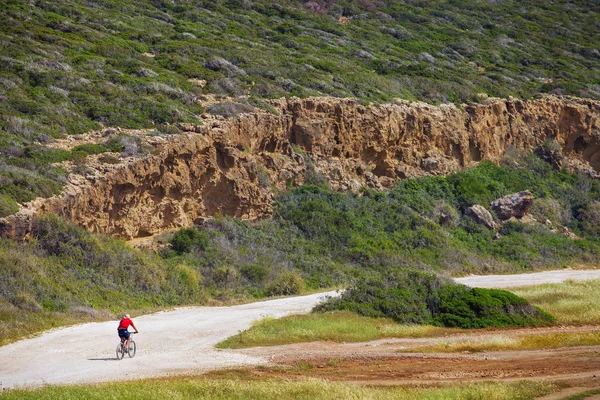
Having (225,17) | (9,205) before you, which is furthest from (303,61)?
(9,205)

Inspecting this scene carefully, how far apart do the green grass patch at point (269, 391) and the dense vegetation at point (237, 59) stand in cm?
1148

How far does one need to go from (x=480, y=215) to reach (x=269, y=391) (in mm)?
32439

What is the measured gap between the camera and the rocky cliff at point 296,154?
29609 millimetres

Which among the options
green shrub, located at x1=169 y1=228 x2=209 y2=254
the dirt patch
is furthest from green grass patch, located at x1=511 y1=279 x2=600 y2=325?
green shrub, located at x1=169 y1=228 x2=209 y2=254

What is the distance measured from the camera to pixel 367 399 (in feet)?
46.9

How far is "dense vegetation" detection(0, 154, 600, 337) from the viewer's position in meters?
24.1

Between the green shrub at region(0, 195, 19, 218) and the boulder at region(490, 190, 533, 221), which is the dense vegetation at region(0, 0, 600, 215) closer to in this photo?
the green shrub at region(0, 195, 19, 218)

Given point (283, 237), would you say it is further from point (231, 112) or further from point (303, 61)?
point (303, 61)

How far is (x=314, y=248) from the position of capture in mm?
36250

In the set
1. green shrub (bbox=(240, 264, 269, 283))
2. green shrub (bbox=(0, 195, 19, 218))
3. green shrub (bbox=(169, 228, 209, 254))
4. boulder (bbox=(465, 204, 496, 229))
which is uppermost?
green shrub (bbox=(0, 195, 19, 218))

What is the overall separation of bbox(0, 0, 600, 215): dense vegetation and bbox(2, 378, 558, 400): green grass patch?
452 inches

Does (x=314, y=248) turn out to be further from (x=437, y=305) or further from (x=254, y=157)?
(x=437, y=305)

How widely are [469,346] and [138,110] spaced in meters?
20.3

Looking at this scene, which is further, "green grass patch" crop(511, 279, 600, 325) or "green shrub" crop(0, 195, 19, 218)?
"green grass patch" crop(511, 279, 600, 325)
